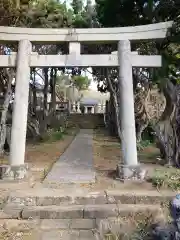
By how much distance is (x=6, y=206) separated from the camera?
5602 mm

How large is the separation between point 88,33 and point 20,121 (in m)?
2.53

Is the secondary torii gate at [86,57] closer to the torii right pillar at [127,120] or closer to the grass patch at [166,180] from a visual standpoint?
the torii right pillar at [127,120]

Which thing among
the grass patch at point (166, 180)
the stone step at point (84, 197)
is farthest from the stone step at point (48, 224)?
the grass patch at point (166, 180)

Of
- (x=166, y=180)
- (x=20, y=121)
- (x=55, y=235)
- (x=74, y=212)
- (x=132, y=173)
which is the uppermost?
(x=20, y=121)

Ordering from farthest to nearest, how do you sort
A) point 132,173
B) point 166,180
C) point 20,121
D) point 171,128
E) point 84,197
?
1. point 171,128
2. point 20,121
3. point 132,173
4. point 166,180
5. point 84,197

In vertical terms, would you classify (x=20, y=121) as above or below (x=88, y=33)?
below

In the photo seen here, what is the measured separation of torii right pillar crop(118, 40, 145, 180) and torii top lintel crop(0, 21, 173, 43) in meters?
0.23

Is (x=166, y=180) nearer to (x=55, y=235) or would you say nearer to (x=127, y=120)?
(x=127, y=120)

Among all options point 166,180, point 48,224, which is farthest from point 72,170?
point 48,224

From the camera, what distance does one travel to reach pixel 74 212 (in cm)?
541

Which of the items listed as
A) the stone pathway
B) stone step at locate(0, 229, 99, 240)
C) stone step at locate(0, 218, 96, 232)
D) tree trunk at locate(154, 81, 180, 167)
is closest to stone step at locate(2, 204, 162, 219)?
stone step at locate(0, 218, 96, 232)

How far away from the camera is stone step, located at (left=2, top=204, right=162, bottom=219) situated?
5.39 meters

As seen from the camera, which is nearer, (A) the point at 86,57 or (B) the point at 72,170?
(A) the point at 86,57

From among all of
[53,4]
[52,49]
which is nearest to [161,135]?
[53,4]
